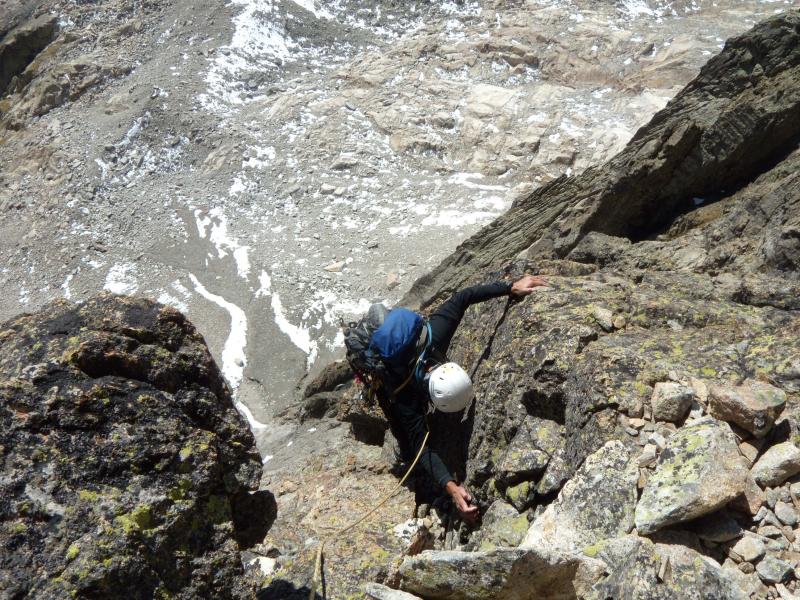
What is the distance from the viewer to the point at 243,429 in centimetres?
522

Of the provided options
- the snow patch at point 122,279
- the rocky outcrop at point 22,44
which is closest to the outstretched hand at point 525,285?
the snow patch at point 122,279

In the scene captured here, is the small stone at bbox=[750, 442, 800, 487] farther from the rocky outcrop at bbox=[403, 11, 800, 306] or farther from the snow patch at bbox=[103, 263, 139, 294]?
the snow patch at bbox=[103, 263, 139, 294]

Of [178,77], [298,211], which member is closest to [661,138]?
[298,211]

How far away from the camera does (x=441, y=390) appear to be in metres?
6.48

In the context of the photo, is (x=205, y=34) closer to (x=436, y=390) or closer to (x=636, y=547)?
(x=436, y=390)

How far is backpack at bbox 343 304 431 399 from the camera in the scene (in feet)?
21.6

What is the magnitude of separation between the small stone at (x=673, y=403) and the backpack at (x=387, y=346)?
259cm

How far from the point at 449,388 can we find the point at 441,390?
0.29ft

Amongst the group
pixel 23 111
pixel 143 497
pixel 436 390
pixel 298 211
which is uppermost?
pixel 143 497

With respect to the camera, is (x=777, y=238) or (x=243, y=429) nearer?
(x=243, y=429)

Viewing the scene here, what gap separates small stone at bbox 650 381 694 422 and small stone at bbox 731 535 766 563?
111 cm

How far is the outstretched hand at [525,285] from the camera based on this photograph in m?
7.20

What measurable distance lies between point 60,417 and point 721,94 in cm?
1459

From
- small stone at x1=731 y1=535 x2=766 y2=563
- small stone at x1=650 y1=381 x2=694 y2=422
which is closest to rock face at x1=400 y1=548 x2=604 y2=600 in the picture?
small stone at x1=731 y1=535 x2=766 y2=563
